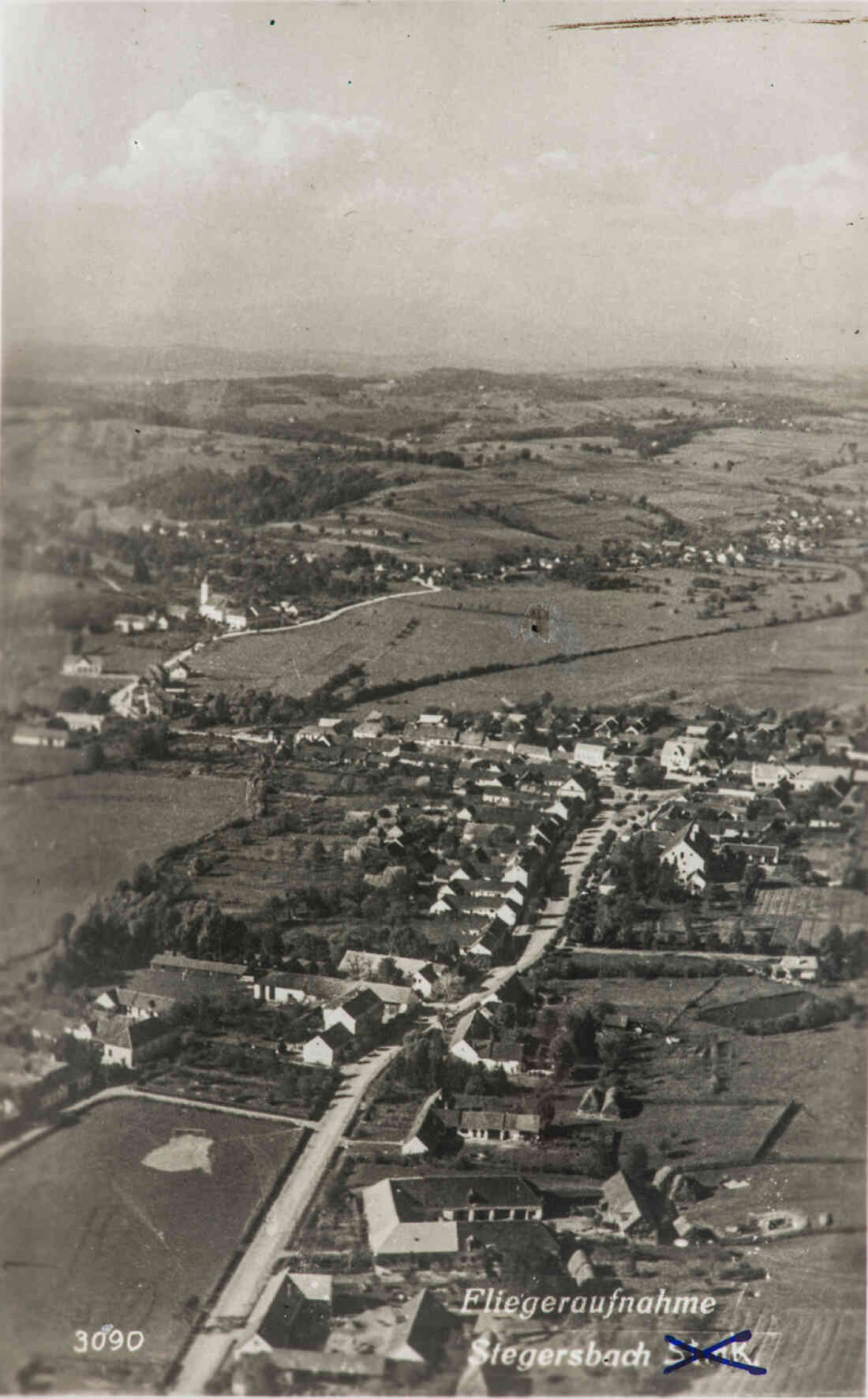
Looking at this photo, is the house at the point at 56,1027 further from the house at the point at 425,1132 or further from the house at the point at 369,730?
the house at the point at 369,730

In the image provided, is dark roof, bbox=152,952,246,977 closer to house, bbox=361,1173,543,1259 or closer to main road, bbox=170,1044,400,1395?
main road, bbox=170,1044,400,1395

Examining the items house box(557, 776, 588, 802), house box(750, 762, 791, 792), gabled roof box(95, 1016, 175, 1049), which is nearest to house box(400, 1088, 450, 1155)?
gabled roof box(95, 1016, 175, 1049)

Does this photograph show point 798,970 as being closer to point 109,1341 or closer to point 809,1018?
point 809,1018

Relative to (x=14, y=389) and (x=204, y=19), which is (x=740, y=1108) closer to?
(x=14, y=389)

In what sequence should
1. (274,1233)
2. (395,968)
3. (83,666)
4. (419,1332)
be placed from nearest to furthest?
(419,1332), (274,1233), (83,666), (395,968)

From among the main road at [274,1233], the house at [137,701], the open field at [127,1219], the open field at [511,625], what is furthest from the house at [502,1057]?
the house at [137,701]

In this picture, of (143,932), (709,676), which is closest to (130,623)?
(143,932)

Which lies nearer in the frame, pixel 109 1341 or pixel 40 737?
pixel 109 1341
